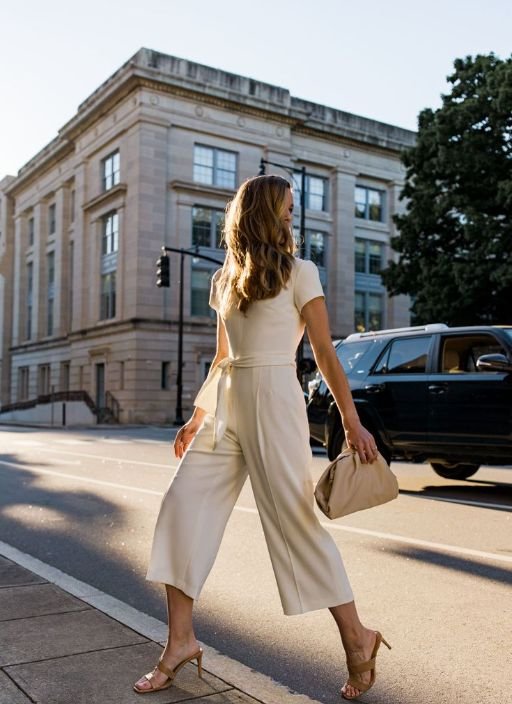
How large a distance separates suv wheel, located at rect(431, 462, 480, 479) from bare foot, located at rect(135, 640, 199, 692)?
26.3 feet

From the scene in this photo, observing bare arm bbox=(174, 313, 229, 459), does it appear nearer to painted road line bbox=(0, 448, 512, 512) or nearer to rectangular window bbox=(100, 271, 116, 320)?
painted road line bbox=(0, 448, 512, 512)

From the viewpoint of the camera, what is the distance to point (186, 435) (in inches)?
144

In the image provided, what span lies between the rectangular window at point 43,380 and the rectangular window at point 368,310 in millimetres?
20732

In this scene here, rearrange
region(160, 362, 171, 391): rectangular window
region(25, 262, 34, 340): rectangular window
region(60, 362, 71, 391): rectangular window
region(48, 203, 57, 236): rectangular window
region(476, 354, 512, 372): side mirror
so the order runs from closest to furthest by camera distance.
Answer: region(476, 354, 512, 372): side mirror
region(160, 362, 171, 391): rectangular window
region(60, 362, 71, 391): rectangular window
region(48, 203, 57, 236): rectangular window
region(25, 262, 34, 340): rectangular window

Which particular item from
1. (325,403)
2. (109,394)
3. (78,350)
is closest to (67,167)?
(78,350)

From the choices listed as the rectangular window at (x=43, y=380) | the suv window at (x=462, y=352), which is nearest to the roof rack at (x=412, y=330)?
the suv window at (x=462, y=352)

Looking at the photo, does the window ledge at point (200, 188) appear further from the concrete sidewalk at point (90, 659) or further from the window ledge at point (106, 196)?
the concrete sidewalk at point (90, 659)

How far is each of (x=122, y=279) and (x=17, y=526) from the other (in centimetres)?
3583

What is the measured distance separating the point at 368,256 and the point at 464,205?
2119 centimetres

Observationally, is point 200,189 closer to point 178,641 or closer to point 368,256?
point 368,256

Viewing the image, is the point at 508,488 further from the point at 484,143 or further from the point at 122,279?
the point at 122,279

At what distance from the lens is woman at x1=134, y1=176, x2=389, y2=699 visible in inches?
126

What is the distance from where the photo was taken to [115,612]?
4297 mm

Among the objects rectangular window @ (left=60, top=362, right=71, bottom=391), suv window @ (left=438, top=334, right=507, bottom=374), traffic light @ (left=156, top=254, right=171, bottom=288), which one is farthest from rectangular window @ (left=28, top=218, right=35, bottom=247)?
suv window @ (left=438, top=334, right=507, bottom=374)
